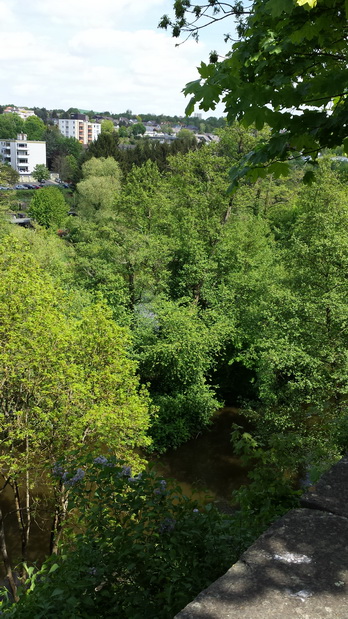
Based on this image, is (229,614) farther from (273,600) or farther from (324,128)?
(324,128)

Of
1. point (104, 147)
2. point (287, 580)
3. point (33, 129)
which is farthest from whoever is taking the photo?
point (33, 129)

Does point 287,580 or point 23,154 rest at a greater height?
point 23,154

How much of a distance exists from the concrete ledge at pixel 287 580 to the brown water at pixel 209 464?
48.2ft

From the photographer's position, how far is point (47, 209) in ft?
212

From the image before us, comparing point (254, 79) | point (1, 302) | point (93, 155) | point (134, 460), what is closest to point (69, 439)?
point (134, 460)

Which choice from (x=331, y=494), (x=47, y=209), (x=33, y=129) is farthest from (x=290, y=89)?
(x=33, y=129)

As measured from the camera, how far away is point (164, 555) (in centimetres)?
374

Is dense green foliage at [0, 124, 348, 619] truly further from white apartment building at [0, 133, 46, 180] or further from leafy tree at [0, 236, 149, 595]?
white apartment building at [0, 133, 46, 180]

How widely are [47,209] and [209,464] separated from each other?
5247 centimetres

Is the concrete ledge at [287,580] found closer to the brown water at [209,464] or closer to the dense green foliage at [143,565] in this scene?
the dense green foliage at [143,565]

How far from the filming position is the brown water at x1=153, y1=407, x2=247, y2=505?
58.0 feet

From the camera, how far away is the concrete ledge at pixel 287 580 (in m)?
2.05

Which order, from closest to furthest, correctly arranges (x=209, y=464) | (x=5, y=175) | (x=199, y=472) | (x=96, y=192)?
(x=199, y=472), (x=209, y=464), (x=5, y=175), (x=96, y=192)

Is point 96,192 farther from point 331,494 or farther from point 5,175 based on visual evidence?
point 331,494
